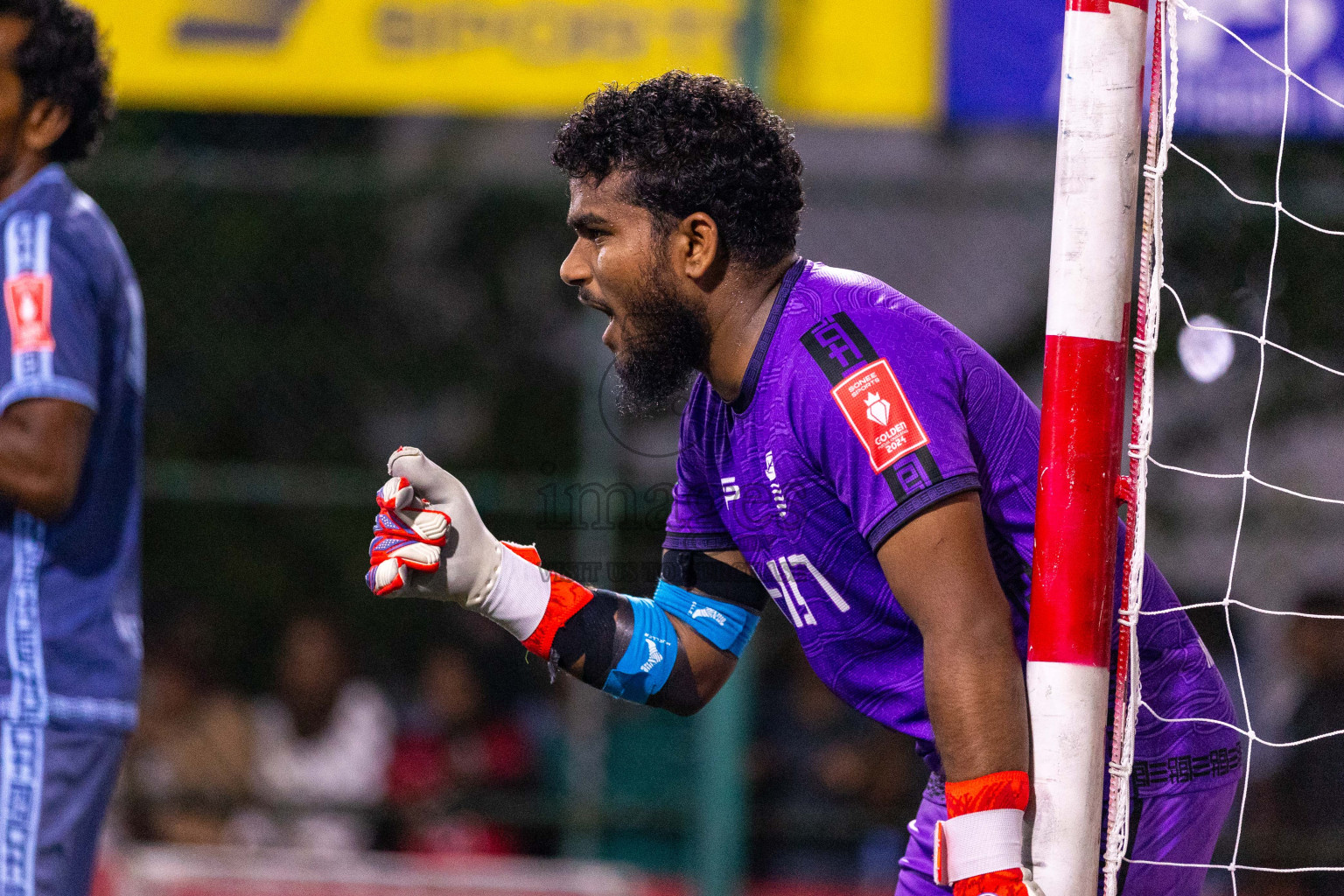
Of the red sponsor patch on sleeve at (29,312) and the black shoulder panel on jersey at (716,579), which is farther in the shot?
the red sponsor patch on sleeve at (29,312)

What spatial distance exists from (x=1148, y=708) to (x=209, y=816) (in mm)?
5011

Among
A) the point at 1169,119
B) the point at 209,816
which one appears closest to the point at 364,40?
the point at 209,816

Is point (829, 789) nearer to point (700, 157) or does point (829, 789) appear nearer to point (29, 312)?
point (29, 312)

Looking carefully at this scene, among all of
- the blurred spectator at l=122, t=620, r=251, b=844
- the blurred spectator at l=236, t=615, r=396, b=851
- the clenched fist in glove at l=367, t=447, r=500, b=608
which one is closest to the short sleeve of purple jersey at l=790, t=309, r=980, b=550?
the clenched fist in glove at l=367, t=447, r=500, b=608

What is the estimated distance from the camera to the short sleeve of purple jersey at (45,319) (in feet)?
10.0

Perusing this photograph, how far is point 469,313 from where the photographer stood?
751 centimetres

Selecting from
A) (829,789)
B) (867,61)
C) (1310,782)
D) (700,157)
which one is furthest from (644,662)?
(1310,782)

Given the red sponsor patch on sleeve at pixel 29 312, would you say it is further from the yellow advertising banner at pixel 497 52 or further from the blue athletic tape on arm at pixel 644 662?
the yellow advertising banner at pixel 497 52

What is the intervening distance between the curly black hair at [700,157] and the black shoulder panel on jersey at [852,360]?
235mm

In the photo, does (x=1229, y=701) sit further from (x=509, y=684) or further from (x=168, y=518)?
(x=168, y=518)

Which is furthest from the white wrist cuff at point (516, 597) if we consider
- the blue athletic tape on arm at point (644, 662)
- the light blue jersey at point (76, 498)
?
the light blue jersey at point (76, 498)

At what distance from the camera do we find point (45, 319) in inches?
121

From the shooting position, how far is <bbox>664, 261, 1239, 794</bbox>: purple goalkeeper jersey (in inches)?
87.7

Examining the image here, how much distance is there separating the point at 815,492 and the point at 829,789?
4.13 metres
